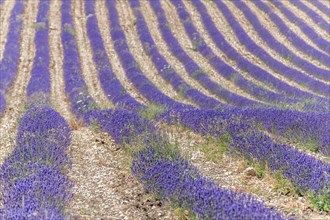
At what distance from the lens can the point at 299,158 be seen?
24.5ft

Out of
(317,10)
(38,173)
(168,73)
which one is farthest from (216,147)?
(317,10)

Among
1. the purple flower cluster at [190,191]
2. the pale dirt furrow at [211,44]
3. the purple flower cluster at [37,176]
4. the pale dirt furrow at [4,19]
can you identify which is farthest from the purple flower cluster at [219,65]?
the purple flower cluster at [190,191]

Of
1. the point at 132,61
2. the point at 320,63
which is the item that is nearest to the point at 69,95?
the point at 132,61

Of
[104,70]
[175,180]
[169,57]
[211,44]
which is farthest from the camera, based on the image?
[211,44]

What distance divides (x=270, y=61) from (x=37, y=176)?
17.5 metres

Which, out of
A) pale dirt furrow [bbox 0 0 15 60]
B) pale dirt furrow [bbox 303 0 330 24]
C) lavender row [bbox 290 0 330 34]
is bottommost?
pale dirt furrow [bbox 0 0 15 60]

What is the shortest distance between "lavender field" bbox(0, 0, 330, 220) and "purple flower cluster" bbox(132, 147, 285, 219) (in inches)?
1.1

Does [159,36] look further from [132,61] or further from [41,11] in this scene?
[41,11]

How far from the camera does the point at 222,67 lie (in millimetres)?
23047

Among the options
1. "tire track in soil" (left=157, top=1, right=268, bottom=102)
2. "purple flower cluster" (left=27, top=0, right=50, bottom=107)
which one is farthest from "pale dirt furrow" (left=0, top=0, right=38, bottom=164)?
"tire track in soil" (left=157, top=1, right=268, bottom=102)

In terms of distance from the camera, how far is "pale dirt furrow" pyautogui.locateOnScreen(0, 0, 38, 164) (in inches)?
540

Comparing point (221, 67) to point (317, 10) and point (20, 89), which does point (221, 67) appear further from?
point (20, 89)

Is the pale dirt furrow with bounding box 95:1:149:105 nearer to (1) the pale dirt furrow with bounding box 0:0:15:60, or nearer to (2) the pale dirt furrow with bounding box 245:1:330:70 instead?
(1) the pale dirt furrow with bounding box 0:0:15:60

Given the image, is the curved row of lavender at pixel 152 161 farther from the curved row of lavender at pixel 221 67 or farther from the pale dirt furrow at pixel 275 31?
the pale dirt furrow at pixel 275 31
